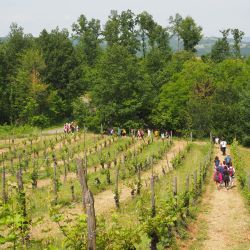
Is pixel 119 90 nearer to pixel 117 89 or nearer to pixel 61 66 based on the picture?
pixel 117 89

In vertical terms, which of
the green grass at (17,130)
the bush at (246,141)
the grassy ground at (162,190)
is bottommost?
the grassy ground at (162,190)

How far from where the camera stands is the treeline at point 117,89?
47.9 m

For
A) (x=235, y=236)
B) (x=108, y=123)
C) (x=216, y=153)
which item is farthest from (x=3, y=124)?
Answer: (x=235, y=236)

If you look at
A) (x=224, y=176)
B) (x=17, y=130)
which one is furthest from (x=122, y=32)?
(x=224, y=176)

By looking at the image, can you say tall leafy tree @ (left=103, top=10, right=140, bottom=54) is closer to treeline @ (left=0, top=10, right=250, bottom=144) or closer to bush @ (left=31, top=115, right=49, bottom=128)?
treeline @ (left=0, top=10, right=250, bottom=144)

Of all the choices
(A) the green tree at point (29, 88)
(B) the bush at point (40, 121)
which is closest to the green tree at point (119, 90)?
(B) the bush at point (40, 121)

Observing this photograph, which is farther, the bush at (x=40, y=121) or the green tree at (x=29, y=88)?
the green tree at (x=29, y=88)

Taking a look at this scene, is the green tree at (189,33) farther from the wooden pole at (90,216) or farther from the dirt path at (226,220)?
the wooden pole at (90,216)

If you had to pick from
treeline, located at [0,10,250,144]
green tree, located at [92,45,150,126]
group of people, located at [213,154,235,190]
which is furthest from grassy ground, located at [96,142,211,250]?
green tree, located at [92,45,150,126]

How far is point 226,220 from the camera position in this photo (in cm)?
1856

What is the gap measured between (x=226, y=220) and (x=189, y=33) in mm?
69376

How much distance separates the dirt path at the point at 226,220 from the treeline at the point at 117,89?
78.2ft

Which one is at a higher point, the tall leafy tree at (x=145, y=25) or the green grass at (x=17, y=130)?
the tall leafy tree at (x=145, y=25)

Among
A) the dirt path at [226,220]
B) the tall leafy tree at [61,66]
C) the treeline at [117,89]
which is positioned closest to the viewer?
the dirt path at [226,220]
